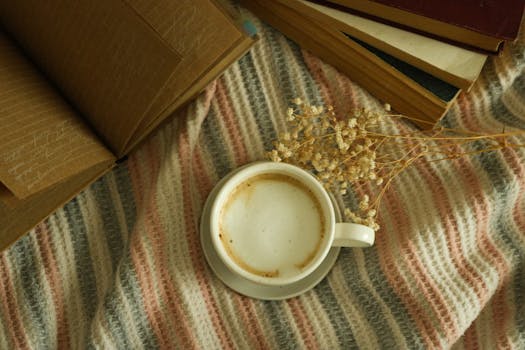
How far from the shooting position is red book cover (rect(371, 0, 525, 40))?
61 cm

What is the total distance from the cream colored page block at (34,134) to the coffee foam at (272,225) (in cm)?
18

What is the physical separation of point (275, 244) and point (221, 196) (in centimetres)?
9

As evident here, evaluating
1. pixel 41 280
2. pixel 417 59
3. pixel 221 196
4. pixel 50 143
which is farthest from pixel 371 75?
pixel 41 280

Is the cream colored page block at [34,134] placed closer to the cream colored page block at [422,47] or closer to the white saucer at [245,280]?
the white saucer at [245,280]

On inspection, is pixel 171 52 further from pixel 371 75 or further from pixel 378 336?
pixel 378 336

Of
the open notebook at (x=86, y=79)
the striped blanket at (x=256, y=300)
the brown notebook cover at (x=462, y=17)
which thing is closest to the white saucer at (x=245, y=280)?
the striped blanket at (x=256, y=300)

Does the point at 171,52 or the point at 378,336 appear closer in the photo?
the point at 171,52

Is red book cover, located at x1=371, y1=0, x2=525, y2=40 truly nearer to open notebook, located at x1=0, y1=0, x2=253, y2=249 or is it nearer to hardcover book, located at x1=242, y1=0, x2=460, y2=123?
hardcover book, located at x1=242, y1=0, x2=460, y2=123

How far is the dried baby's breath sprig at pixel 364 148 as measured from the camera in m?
0.63

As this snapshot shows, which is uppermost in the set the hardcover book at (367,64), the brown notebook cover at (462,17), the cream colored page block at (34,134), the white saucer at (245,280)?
the brown notebook cover at (462,17)

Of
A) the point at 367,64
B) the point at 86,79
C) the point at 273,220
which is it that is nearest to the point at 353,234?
the point at 273,220

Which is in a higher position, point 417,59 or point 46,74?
point 417,59

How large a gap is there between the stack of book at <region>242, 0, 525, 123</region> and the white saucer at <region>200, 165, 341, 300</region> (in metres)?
0.19

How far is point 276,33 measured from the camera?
2.46 ft
